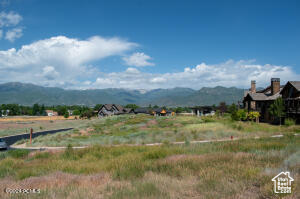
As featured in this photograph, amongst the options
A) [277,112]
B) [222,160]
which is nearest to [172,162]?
[222,160]

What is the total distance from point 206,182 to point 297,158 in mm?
4016

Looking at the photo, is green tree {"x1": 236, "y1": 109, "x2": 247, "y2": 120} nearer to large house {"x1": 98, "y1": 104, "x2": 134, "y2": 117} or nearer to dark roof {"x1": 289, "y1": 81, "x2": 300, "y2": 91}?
dark roof {"x1": 289, "y1": 81, "x2": 300, "y2": 91}

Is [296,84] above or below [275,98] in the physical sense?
above

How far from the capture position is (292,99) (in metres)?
37.7

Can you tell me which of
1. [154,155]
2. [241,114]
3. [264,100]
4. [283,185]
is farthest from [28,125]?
[283,185]

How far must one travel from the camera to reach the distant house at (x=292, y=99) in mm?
36969

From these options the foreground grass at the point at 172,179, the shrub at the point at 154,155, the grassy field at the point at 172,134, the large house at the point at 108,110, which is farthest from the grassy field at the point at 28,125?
the foreground grass at the point at 172,179

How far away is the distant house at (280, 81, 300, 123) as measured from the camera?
36969mm

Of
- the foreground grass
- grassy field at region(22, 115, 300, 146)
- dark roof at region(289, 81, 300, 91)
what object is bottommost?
grassy field at region(22, 115, 300, 146)

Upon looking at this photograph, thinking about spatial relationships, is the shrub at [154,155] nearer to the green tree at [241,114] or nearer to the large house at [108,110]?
the green tree at [241,114]

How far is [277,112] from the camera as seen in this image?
122 feet

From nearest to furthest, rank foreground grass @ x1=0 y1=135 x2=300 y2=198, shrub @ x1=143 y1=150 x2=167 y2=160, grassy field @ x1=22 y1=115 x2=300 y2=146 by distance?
foreground grass @ x1=0 y1=135 x2=300 y2=198 → shrub @ x1=143 y1=150 x2=167 y2=160 → grassy field @ x1=22 y1=115 x2=300 y2=146

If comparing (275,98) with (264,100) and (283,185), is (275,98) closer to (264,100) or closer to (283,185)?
(264,100)

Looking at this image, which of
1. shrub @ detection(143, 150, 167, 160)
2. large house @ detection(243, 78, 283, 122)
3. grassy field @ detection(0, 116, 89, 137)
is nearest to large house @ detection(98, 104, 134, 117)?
grassy field @ detection(0, 116, 89, 137)
